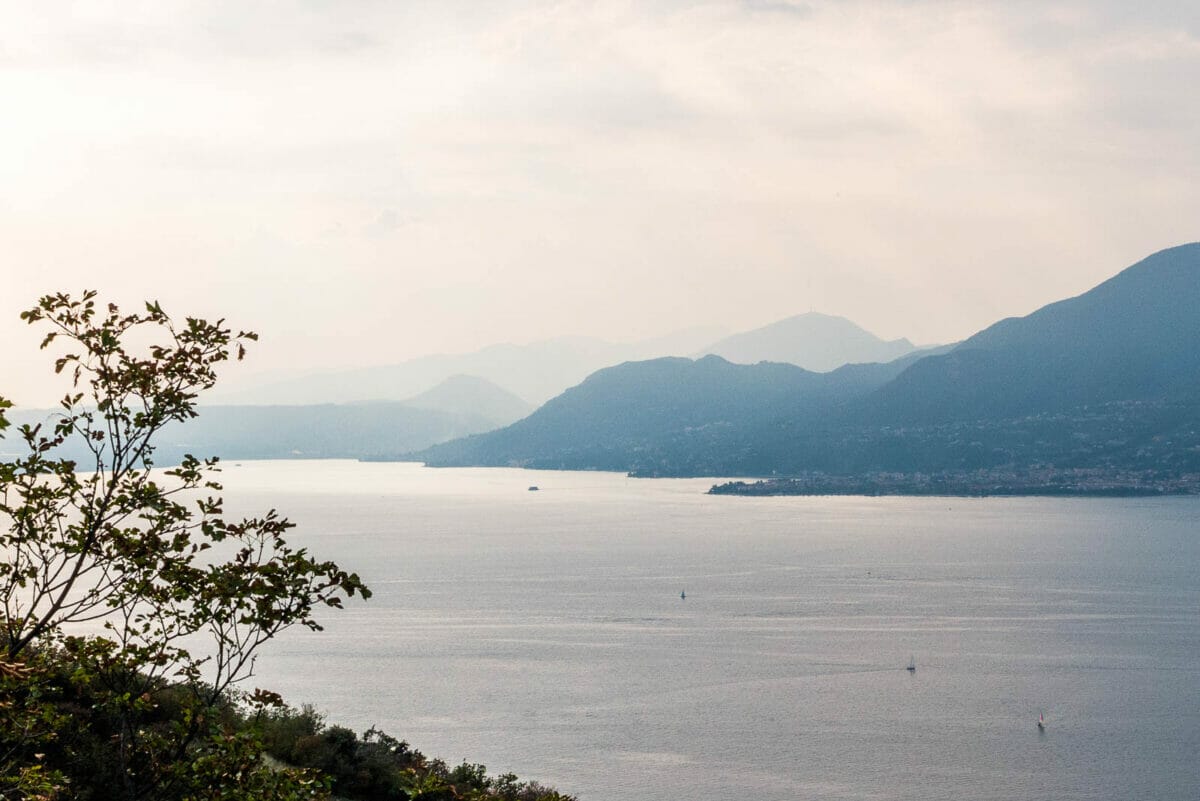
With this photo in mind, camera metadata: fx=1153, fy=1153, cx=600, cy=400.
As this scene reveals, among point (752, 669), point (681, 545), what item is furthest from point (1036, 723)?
point (681, 545)

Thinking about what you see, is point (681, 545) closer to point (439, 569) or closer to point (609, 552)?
point (609, 552)

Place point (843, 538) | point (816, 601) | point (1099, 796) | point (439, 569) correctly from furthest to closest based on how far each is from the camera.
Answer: point (843, 538), point (439, 569), point (816, 601), point (1099, 796)

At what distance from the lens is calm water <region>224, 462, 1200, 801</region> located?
1955 inches

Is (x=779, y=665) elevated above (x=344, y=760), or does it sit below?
below

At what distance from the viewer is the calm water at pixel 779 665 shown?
49.7 meters

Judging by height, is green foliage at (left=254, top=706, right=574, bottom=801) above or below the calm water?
above

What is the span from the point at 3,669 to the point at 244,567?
1942 millimetres

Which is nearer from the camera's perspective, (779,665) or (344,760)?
(344,760)

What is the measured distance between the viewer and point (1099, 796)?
46250 mm

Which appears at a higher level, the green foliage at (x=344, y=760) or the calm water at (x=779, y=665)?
the green foliage at (x=344, y=760)

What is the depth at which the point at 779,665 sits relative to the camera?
68562mm

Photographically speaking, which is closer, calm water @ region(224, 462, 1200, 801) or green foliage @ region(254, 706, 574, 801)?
green foliage @ region(254, 706, 574, 801)

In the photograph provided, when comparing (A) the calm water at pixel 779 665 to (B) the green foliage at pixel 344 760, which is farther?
(A) the calm water at pixel 779 665

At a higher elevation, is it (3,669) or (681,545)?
(3,669)
